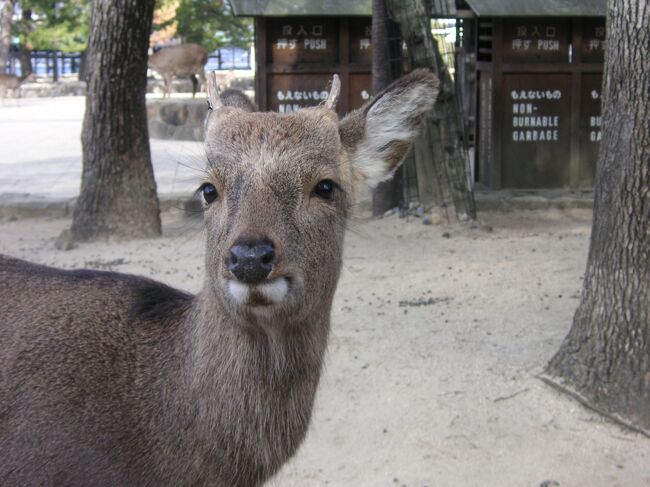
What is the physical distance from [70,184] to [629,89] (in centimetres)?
1108

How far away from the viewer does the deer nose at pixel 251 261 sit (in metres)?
2.99

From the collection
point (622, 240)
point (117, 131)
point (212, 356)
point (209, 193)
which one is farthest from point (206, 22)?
point (212, 356)

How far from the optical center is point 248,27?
33906 mm

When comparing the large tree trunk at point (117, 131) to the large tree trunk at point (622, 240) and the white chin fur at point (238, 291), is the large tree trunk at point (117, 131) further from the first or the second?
the white chin fur at point (238, 291)

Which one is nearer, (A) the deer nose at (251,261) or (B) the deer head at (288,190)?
(A) the deer nose at (251,261)

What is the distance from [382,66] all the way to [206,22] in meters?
20.3

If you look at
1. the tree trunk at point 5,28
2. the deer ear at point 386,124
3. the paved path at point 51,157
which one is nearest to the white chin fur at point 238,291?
the deer ear at point 386,124

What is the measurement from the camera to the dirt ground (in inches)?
207

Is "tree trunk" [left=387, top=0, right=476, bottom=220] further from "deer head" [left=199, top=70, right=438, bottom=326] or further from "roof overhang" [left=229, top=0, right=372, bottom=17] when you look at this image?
"deer head" [left=199, top=70, right=438, bottom=326]

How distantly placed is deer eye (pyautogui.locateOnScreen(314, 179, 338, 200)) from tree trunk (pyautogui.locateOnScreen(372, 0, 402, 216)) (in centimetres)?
754

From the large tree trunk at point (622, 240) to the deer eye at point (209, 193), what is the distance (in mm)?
2801

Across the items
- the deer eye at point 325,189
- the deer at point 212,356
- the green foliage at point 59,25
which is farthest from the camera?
the green foliage at point 59,25

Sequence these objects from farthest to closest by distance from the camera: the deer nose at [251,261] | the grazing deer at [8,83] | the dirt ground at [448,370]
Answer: the grazing deer at [8,83]
the dirt ground at [448,370]
the deer nose at [251,261]

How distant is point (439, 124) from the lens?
1073 centimetres
